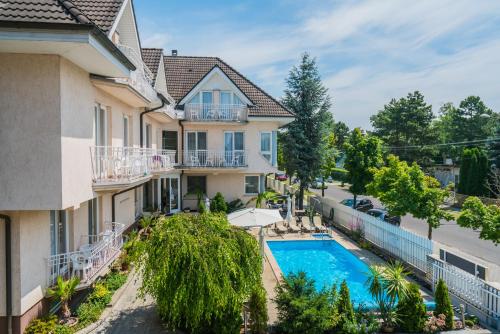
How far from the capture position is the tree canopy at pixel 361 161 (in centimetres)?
3056

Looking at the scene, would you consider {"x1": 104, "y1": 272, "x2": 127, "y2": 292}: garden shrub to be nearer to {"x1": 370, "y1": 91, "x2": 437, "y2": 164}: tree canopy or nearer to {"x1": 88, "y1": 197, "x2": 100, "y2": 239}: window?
{"x1": 88, "y1": 197, "x2": 100, "y2": 239}: window

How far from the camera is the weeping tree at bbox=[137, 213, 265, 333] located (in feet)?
27.3

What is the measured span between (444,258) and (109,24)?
44.5 ft

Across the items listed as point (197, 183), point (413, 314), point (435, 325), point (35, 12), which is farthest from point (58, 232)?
point (197, 183)

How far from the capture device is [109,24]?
10367 mm

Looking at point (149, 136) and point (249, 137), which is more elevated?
point (249, 137)

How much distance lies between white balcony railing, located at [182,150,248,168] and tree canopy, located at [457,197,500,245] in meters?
14.6

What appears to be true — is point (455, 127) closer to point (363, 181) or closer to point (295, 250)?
point (363, 181)

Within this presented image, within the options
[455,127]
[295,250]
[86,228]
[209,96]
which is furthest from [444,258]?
[455,127]

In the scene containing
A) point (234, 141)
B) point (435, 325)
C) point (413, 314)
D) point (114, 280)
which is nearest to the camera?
point (413, 314)

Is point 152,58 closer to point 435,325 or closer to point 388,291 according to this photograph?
point 388,291

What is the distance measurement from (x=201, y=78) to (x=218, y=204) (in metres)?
8.80

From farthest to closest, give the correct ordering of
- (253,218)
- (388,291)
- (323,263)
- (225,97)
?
(225,97)
(323,263)
(253,218)
(388,291)

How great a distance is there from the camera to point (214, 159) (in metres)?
24.6
